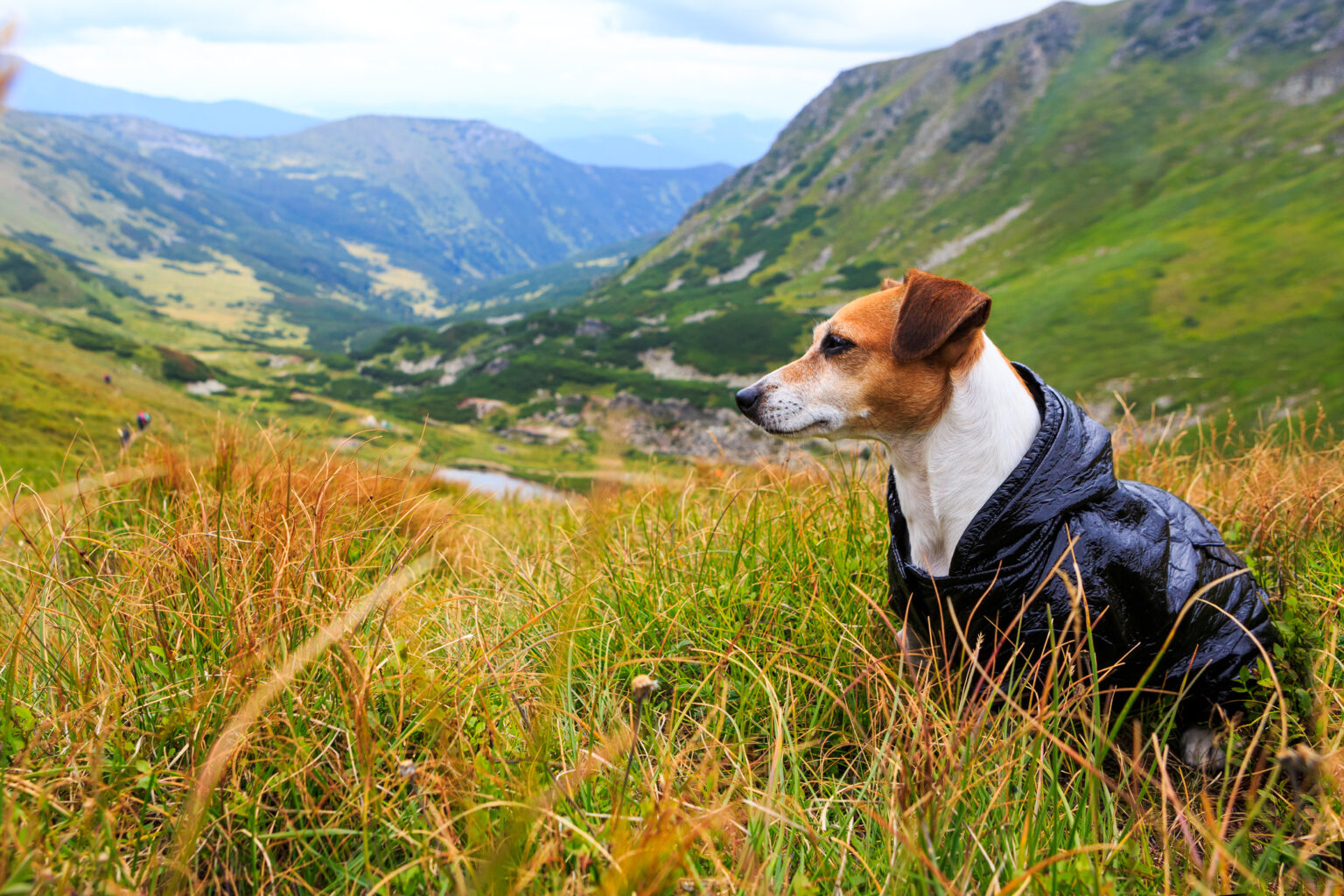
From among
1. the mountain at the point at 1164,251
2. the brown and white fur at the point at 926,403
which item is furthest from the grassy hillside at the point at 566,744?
the mountain at the point at 1164,251

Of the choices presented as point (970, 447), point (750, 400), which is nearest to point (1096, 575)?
point (970, 447)

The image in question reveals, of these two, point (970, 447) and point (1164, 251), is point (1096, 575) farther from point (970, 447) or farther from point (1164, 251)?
point (1164, 251)

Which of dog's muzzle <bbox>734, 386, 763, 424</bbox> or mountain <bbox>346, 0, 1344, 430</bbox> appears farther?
mountain <bbox>346, 0, 1344, 430</bbox>

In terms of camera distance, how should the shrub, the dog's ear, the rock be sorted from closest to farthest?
1. the dog's ear
2. the shrub
3. the rock

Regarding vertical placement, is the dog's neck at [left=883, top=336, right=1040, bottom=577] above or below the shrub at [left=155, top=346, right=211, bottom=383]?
above

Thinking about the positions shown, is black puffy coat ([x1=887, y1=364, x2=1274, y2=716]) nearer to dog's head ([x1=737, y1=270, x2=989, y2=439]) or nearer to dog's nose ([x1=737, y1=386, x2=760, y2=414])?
dog's head ([x1=737, y1=270, x2=989, y2=439])

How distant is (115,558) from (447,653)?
253 cm

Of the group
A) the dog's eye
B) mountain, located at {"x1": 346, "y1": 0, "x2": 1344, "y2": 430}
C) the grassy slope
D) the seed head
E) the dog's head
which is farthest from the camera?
Answer: mountain, located at {"x1": 346, "y1": 0, "x2": 1344, "y2": 430}

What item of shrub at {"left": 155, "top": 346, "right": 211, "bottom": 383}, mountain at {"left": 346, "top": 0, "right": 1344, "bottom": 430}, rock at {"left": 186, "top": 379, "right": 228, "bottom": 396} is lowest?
rock at {"left": 186, "top": 379, "right": 228, "bottom": 396}

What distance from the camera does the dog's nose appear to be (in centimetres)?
425

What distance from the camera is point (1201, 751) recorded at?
3.60 metres

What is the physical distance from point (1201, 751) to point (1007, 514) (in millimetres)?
1665

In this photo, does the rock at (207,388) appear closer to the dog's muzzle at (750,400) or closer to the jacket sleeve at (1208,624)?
the dog's muzzle at (750,400)

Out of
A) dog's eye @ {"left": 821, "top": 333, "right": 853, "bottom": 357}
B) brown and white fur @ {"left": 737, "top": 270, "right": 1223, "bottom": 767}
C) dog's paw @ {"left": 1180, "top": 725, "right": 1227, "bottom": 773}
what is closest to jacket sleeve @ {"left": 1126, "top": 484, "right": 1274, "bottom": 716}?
dog's paw @ {"left": 1180, "top": 725, "right": 1227, "bottom": 773}
